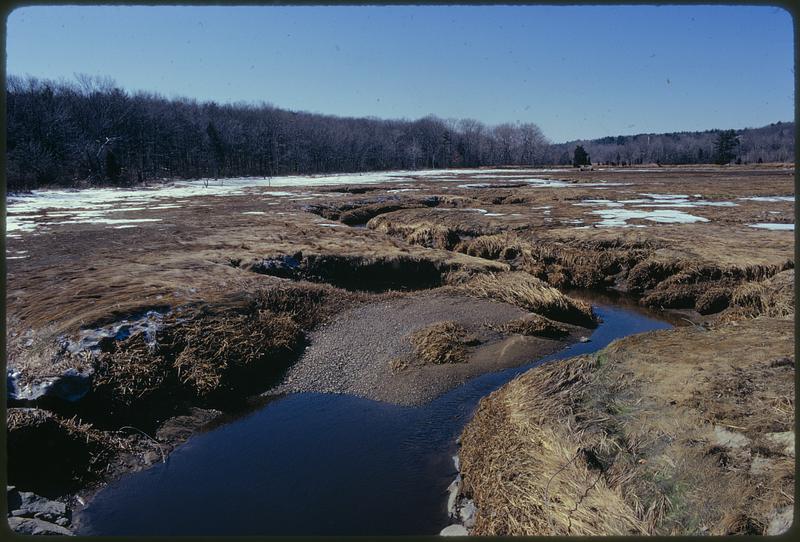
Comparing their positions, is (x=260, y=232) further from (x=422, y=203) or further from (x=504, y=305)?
(x=422, y=203)

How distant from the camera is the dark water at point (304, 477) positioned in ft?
22.9

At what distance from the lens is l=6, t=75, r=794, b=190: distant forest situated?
218 ft

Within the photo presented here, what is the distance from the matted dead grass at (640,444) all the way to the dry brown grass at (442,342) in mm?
2282

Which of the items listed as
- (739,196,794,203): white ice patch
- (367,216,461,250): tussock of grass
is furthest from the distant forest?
(739,196,794,203): white ice patch

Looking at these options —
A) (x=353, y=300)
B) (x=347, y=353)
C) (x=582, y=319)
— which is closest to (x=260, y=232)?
(x=353, y=300)

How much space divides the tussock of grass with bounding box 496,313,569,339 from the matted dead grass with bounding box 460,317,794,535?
3.83m

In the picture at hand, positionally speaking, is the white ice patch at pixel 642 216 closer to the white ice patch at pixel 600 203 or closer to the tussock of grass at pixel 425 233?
the white ice patch at pixel 600 203

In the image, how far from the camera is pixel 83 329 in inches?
415

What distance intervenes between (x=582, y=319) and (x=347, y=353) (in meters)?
7.67

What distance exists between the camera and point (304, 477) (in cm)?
795

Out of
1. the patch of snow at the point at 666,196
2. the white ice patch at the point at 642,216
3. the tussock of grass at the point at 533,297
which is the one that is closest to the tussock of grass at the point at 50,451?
the tussock of grass at the point at 533,297

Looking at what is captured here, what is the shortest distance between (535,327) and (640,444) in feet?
24.2

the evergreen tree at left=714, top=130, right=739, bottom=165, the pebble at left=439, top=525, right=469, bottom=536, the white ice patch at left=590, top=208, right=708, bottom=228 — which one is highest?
the evergreen tree at left=714, top=130, right=739, bottom=165

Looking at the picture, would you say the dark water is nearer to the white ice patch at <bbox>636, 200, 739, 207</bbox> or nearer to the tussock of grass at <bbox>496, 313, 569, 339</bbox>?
the tussock of grass at <bbox>496, 313, 569, 339</bbox>
